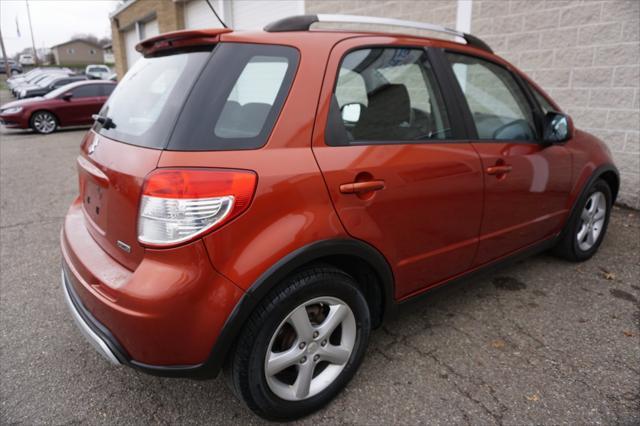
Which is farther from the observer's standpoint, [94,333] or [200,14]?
[200,14]

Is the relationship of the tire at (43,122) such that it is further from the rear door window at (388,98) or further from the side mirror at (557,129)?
the side mirror at (557,129)

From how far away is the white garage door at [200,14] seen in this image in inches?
474

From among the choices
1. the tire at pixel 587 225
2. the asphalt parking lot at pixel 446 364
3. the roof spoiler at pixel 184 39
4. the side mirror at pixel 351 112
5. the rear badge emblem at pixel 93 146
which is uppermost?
the roof spoiler at pixel 184 39

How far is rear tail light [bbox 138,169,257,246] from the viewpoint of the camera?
1.64 m

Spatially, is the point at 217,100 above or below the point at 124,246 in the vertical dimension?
above

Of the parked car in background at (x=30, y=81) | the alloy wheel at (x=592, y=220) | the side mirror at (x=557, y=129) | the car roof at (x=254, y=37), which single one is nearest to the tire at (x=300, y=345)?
the car roof at (x=254, y=37)

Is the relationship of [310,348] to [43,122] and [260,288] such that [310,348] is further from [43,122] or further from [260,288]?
[43,122]

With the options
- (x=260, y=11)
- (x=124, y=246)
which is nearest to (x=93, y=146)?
(x=124, y=246)

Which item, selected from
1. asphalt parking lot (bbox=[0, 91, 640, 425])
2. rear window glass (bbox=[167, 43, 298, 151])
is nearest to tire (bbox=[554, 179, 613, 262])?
asphalt parking lot (bbox=[0, 91, 640, 425])

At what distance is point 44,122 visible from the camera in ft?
41.9

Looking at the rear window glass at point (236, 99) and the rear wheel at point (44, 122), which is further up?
the rear window glass at point (236, 99)

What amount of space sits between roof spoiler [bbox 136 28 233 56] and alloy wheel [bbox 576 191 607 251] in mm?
3095

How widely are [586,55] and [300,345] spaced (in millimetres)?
4995

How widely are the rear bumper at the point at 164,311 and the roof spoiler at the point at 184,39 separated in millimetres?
878
